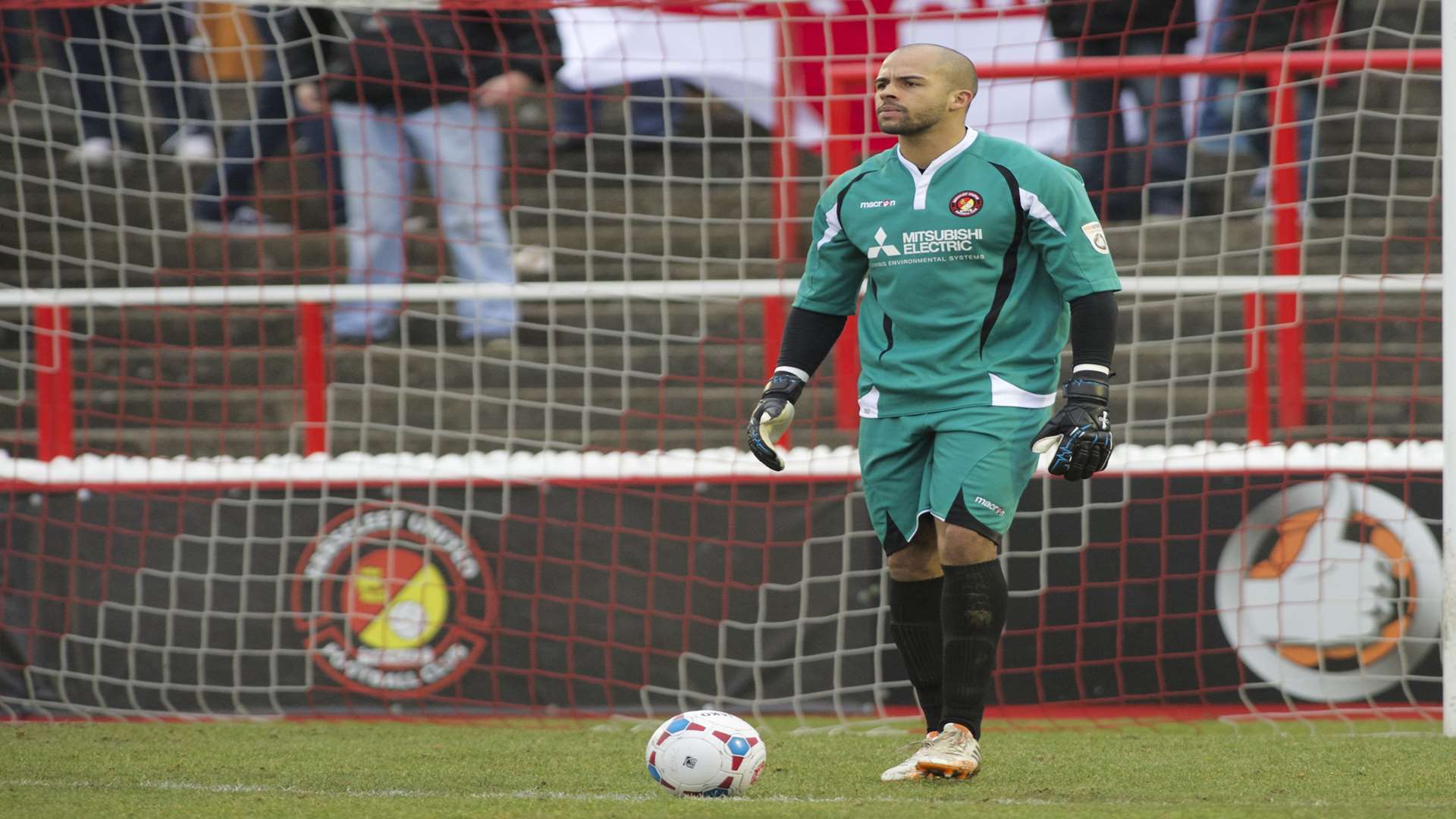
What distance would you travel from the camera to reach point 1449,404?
5.07 meters

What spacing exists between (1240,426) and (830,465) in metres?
2.53

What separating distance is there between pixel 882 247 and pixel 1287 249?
2.81 meters

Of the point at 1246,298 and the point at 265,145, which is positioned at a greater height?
the point at 265,145

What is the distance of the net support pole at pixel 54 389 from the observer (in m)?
6.52

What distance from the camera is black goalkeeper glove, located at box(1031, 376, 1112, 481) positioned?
12.8 feet

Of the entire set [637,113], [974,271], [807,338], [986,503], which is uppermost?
[637,113]

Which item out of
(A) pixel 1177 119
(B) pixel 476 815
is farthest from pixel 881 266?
(A) pixel 1177 119

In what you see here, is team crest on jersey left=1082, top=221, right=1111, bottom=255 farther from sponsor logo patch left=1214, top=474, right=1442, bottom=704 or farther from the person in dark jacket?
the person in dark jacket

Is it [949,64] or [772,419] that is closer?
[949,64]

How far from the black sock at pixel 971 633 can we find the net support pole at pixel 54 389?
3744mm

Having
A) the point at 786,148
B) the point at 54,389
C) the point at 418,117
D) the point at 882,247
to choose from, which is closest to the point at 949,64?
the point at 882,247

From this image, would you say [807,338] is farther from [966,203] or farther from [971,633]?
[971,633]

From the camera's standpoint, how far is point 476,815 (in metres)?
3.54

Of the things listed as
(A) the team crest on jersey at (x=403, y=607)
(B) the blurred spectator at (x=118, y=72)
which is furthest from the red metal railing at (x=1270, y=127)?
(B) the blurred spectator at (x=118, y=72)
